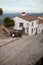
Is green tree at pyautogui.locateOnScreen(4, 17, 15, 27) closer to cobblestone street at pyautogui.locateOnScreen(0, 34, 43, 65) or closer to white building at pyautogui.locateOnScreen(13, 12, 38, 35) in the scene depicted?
white building at pyautogui.locateOnScreen(13, 12, 38, 35)

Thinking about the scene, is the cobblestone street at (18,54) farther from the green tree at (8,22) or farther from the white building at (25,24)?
the white building at (25,24)

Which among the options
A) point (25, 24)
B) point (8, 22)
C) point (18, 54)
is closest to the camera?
point (18, 54)

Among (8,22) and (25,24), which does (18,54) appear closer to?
(8,22)

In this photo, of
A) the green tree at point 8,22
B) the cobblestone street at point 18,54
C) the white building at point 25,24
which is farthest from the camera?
the white building at point 25,24

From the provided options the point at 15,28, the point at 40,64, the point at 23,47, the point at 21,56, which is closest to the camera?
the point at 40,64

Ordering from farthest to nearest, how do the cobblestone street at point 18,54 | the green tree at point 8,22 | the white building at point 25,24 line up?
the white building at point 25,24, the green tree at point 8,22, the cobblestone street at point 18,54

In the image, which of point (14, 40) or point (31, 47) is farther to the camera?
point (14, 40)

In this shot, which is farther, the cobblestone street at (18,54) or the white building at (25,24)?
the white building at (25,24)

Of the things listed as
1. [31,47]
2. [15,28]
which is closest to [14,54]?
[31,47]

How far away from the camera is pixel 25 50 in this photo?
13977mm

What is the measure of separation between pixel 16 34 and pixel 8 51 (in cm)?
575

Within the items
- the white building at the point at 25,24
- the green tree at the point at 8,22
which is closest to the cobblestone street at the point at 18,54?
the green tree at the point at 8,22

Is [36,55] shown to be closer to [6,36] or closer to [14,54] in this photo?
A: [14,54]

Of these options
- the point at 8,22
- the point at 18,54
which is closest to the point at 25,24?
the point at 8,22
